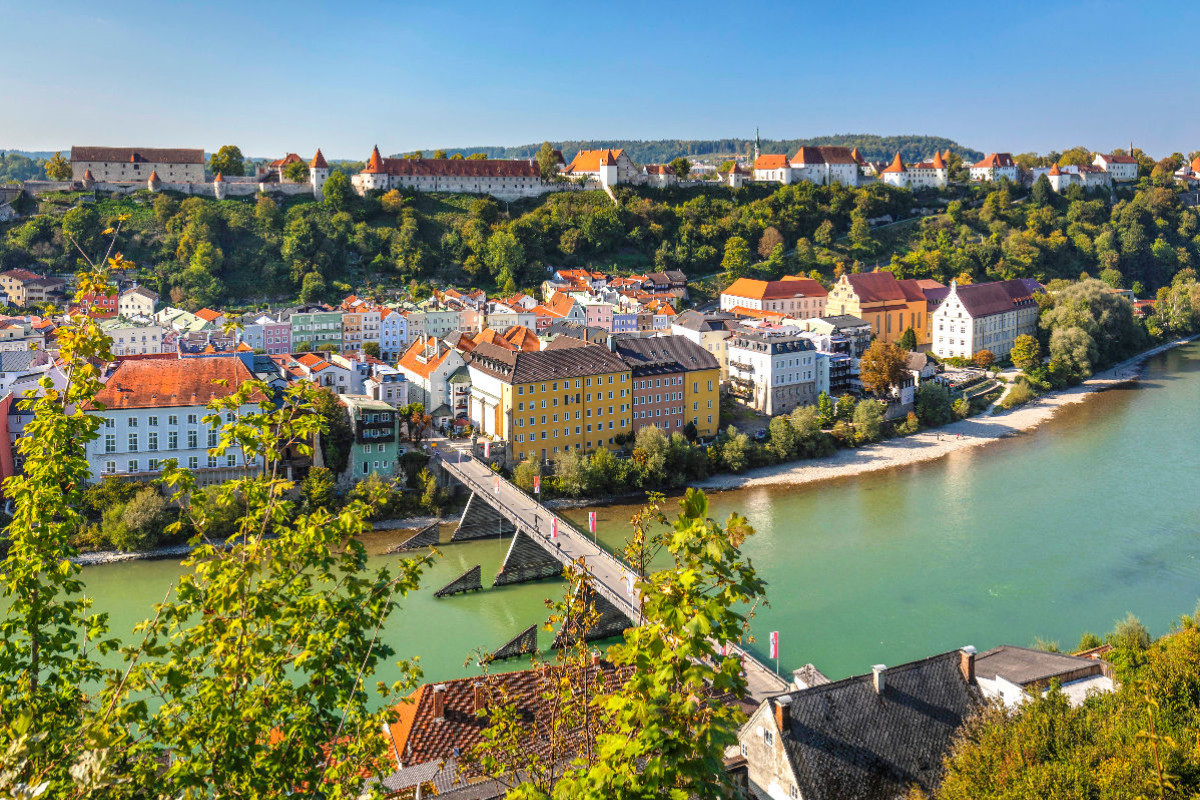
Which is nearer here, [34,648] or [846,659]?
[34,648]

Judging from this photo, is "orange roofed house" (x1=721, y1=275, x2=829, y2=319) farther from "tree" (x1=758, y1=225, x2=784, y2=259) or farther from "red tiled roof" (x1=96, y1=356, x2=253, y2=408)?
"red tiled roof" (x1=96, y1=356, x2=253, y2=408)

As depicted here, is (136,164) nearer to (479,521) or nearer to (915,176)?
(479,521)

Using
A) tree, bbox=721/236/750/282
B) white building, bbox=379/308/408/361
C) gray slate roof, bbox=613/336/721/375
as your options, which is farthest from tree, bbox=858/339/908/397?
tree, bbox=721/236/750/282

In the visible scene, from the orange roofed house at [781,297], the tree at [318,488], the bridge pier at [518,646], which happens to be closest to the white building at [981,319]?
the orange roofed house at [781,297]

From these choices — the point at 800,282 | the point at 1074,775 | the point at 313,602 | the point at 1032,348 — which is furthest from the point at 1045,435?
the point at 313,602

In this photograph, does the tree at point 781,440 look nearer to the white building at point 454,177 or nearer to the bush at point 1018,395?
the bush at point 1018,395

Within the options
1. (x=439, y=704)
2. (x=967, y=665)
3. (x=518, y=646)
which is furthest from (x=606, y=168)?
(x=439, y=704)

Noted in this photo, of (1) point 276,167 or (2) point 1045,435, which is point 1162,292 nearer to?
(2) point 1045,435
